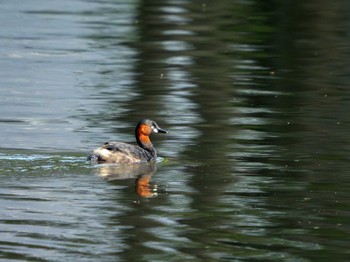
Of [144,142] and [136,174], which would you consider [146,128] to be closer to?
[144,142]

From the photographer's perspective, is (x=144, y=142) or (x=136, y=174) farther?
(x=144, y=142)

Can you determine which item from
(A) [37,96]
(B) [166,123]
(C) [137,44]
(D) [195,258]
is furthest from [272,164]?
(C) [137,44]

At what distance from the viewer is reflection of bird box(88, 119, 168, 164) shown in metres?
13.3

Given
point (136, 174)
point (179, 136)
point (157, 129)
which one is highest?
point (157, 129)

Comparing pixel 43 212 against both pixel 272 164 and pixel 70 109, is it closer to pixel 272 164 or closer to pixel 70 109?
pixel 272 164

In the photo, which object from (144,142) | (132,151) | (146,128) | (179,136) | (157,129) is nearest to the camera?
(132,151)

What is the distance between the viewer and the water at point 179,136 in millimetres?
10500

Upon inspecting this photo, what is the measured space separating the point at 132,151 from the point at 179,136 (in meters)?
1.71

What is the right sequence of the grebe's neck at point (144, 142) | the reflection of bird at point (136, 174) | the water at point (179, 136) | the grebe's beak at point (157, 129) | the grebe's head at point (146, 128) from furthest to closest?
the grebe's beak at point (157, 129), the grebe's head at point (146, 128), the grebe's neck at point (144, 142), the reflection of bird at point (136, 174), the water at point (179, 136)

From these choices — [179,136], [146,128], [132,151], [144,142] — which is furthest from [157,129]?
[132,151]

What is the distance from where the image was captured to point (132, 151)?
13.7 meters

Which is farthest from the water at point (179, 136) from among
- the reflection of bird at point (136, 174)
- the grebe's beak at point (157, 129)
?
the grebe's beak at point (157, 129)

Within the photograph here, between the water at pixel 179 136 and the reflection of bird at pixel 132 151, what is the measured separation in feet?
0.43

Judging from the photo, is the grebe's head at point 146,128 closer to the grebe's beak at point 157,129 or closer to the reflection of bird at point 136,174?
the grebe's beak at point 157,129
